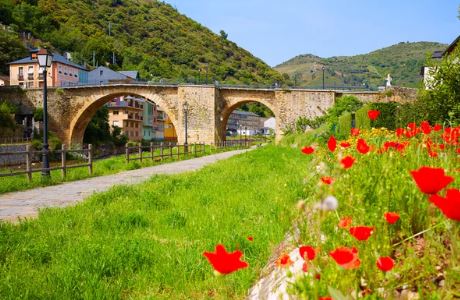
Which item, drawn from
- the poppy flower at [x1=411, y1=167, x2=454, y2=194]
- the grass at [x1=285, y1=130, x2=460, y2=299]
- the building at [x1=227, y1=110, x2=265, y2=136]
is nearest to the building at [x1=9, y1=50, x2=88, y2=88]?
the building at [x1=227, y1=110, x2=265, y2=136]

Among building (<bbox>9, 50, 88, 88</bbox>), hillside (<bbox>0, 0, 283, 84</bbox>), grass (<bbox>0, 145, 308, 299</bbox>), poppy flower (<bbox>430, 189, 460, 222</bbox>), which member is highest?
hillside (<bbox>0, 0, 283, 84</bbox>)

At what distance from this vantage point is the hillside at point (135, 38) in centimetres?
8444

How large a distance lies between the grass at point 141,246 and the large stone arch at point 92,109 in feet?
135

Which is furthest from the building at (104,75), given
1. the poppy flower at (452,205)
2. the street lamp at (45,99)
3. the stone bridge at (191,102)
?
the poppy flower at (452,205)

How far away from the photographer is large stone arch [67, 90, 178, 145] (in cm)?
4784

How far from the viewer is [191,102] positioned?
4619 centimetres

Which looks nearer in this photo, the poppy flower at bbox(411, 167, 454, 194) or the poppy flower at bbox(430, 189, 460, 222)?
the poppy flower at bbox(430, 189, 460, 222)

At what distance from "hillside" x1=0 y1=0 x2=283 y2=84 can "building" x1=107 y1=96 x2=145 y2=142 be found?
29.3ft

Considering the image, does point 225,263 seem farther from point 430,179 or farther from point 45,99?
point 45,99

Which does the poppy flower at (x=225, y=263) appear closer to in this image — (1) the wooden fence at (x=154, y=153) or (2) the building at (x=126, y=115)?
(1) the wooden fence at (x=154, y=153)

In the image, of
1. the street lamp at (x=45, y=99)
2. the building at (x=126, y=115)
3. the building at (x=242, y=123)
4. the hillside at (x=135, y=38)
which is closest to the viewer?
the street lamp at (x=45, y=99)

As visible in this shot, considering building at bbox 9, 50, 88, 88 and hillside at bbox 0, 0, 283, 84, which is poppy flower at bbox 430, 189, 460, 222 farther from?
hillside at bbox 0, 0, 283, 84

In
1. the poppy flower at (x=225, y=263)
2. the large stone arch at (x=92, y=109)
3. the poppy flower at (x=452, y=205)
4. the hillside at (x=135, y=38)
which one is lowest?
the poppy flower at (x=225, y=263)

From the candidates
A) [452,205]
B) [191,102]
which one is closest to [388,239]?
[452,205]
